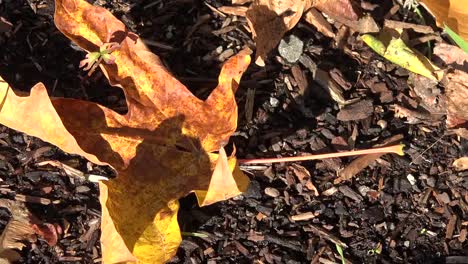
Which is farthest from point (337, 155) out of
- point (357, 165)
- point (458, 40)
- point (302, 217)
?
point (458, 40)

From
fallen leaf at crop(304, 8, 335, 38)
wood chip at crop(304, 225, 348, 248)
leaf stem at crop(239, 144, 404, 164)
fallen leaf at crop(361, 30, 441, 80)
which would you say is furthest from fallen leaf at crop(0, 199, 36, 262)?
fallen leaf at crop(361, 30, 441, 80)

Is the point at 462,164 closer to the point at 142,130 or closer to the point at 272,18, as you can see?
the point at 272,18

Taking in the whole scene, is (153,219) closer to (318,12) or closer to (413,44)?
(318,12)

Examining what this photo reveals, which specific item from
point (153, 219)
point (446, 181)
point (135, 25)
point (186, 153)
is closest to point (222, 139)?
point (186, 153)

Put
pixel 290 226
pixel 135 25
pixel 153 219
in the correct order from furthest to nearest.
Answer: pixel 135 25
pixel 290 226
pixel 153 219

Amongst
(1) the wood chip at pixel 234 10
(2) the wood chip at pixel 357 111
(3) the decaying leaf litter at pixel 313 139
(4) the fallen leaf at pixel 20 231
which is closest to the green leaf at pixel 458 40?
(3) the decaying leaf litter at pixel 313 139

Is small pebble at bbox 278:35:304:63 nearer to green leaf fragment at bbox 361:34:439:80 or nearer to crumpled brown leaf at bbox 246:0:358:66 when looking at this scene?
crumpled brown leaf at bbox 246:0:358:66
